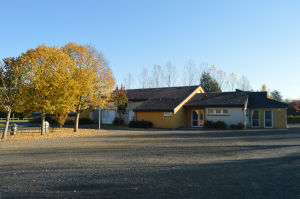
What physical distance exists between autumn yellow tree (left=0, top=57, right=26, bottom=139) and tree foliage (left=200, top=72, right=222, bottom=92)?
127 feet

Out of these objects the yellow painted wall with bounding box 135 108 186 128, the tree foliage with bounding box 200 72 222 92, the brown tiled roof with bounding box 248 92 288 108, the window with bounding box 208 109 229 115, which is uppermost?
the tree foliage with bounding box 200 72 222 92

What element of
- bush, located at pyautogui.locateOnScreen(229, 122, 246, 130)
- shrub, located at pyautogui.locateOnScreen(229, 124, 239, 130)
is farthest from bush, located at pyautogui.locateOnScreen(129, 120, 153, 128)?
bush, located at pyautogui.locateOnScreen(229, 122, 246, 130)

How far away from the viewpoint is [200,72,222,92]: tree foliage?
162 ft

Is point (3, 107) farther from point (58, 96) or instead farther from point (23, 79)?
point (58, 96)

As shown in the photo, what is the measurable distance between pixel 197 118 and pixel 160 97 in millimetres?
5580

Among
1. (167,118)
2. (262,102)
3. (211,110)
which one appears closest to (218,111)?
(211,110)

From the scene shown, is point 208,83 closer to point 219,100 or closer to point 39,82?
point 219,100

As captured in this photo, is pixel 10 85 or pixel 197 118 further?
pixel 197 118

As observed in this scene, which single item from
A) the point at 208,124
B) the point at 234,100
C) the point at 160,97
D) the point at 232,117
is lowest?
the point at 208,124

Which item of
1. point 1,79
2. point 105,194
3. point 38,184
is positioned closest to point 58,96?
point 1,79

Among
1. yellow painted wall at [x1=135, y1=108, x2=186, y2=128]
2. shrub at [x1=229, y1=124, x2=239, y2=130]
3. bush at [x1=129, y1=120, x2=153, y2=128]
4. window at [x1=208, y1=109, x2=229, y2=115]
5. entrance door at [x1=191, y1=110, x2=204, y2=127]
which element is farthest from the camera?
entrance door at [x1=191, y1=110, x2=204, y2=127]

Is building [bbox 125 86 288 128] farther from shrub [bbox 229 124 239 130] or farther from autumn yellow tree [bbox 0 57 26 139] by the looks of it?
autumn yellow tree [bbox 0 57 26 139]

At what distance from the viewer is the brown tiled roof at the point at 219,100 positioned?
26.1 meters

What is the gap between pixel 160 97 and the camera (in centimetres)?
3147
